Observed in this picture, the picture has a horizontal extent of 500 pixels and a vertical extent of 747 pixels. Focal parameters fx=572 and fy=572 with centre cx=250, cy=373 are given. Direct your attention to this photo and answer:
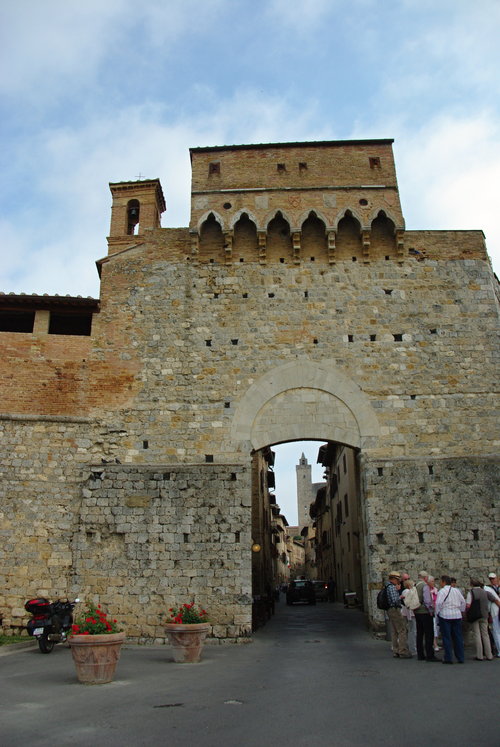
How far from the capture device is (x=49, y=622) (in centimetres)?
1126

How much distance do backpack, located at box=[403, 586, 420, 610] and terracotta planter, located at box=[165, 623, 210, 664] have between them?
142 inches

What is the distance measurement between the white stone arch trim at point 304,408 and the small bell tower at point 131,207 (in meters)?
6.97

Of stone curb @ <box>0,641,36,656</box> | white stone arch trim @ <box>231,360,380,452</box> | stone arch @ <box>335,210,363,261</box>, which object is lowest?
stone curb @ <box>0,641,36,656</box>

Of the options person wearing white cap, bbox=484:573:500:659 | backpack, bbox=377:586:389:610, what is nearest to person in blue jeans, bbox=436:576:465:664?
person wearing white cap, bbox=484:573:500:659

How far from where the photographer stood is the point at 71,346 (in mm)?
14984

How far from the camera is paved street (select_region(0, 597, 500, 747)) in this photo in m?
5.16

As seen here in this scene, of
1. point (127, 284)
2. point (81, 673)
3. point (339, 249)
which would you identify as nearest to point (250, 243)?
point (339, 249)

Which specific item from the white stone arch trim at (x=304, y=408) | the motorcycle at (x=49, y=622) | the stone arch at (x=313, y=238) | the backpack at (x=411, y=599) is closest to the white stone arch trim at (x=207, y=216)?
the stone arch at (x=313, y=238)

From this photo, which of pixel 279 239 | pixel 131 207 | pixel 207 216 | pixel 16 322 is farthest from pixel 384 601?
pixel 131 207

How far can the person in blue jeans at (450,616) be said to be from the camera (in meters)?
9.23

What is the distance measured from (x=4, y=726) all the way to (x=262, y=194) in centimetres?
1389

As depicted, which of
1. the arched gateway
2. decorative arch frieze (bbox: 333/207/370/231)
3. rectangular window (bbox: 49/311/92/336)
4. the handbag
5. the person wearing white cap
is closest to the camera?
the handbag

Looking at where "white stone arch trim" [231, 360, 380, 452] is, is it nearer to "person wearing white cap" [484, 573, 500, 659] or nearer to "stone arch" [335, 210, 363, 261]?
"stone arch" [335, 210, 363, 261]

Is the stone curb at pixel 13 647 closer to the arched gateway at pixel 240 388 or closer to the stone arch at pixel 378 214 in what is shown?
the arched gateway at pixel 240 388
